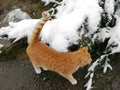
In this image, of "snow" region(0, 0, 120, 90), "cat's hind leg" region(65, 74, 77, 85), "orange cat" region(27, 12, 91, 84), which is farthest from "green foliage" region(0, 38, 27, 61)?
"cat's hind leg" region(65, 74, 77, 85)

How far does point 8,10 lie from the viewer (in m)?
4.28

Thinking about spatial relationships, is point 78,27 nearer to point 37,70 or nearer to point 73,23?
point 73,23

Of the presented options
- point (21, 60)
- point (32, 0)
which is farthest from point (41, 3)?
point (21, 60)

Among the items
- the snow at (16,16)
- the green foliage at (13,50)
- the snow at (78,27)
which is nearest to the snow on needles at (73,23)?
the snow at (78,27)

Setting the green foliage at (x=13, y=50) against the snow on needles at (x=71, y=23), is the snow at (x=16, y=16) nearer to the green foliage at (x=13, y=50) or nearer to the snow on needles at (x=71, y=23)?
the green foliage at (x=13, y=50)

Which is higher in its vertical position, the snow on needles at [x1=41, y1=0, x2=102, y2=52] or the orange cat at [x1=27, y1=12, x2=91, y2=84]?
the snow on needles at [x1=41, y1=0, x2=102, y2=52]

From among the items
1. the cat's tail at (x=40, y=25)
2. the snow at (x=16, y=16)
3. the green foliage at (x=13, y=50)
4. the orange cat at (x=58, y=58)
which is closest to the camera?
the cat's tail at (x=40, y=25)

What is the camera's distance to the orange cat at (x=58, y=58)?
301 centimetres

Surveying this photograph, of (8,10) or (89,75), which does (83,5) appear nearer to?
(89,75)

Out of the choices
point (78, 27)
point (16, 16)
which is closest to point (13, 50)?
point (16, 16)

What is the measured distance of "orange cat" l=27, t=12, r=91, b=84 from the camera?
301 centimetres

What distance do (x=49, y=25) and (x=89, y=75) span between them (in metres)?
0.66

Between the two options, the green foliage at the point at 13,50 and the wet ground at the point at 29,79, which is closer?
the wet ground at the point at 29,79

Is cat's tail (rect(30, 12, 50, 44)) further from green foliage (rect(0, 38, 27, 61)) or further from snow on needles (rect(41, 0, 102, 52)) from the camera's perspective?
green foliage (rect(0, 38, 27, 61))
